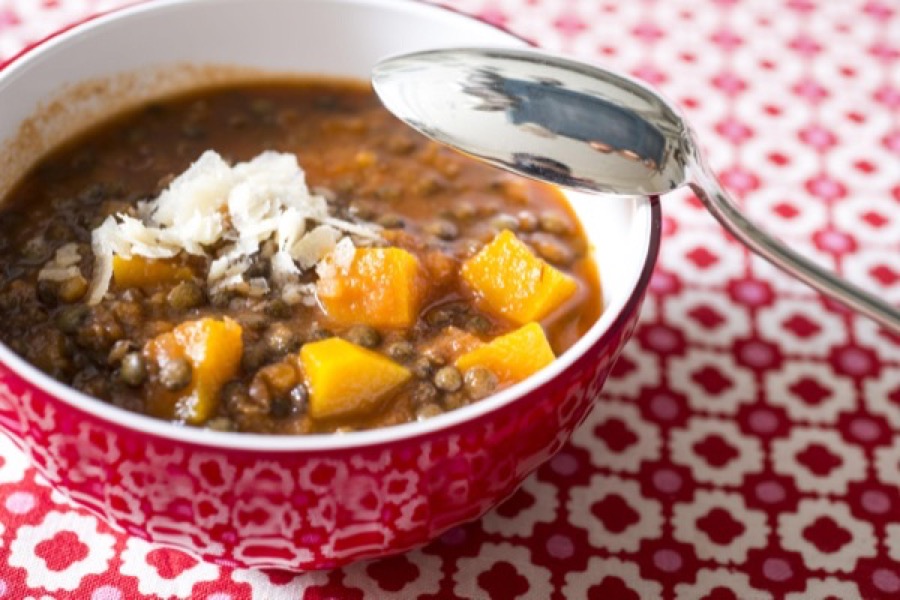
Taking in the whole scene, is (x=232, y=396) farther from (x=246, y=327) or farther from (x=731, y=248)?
(x=731, y=248)

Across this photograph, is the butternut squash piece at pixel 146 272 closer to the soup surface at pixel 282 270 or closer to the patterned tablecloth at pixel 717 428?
the soup surface at pixel 282 270

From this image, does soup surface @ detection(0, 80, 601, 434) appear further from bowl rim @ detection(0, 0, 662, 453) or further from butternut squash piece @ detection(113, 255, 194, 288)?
bowl rim @ detection(0, 0, 662, 453)

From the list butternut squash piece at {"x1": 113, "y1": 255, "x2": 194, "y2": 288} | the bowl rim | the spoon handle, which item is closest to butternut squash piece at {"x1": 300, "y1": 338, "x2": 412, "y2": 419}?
the bowl rim

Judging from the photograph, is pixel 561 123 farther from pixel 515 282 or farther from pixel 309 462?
pixel 309 462

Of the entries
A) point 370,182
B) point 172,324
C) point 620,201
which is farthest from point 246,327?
point 620,201

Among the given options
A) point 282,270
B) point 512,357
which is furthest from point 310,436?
point 282,270

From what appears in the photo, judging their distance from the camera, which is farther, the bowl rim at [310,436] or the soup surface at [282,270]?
the soup surface at [282,270]

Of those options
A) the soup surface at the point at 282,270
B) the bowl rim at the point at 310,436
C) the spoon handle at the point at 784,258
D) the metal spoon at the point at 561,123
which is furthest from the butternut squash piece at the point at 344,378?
the spoon handle at the point at 784,258
